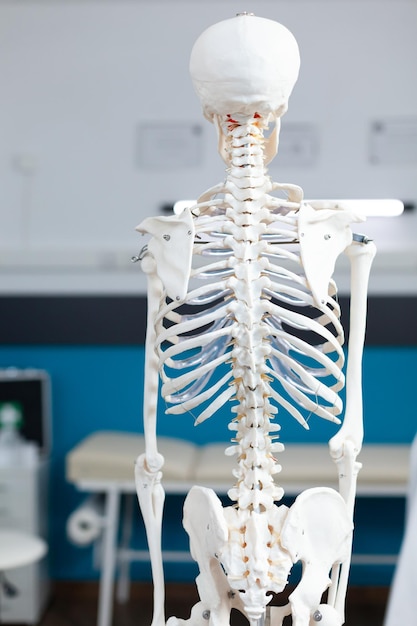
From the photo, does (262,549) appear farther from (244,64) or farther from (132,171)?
(132,171)

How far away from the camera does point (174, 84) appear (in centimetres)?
400

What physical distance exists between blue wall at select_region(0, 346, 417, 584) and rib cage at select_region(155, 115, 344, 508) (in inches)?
98.1

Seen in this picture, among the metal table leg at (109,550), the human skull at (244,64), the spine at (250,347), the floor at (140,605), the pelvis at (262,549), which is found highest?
the human skull at (244,64)

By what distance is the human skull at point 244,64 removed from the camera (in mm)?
1286

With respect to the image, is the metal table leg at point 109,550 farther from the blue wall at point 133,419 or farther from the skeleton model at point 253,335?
the skeleton model at point 253,335

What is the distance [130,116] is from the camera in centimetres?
402

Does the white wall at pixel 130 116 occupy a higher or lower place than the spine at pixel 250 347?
higher

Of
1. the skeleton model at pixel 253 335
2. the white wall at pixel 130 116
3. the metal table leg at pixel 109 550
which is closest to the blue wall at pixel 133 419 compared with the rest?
the white wall at pixel 130 116

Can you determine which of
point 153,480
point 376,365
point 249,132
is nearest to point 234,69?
point 249,132

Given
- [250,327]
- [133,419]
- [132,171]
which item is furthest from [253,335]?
[132,171]

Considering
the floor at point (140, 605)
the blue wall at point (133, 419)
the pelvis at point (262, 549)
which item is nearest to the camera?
the pelvis at point (262, 549)

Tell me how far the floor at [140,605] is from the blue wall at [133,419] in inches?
2.8

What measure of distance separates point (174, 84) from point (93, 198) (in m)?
0.66

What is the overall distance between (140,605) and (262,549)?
267cm
